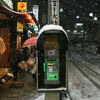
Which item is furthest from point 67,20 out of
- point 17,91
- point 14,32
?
point 17,91

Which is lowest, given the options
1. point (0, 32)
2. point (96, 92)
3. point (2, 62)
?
point (96, 92)

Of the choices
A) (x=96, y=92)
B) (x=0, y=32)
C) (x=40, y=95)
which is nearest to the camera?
(x=40, y=95)

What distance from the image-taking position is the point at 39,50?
16.1 feet

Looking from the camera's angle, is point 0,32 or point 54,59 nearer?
point 54,59

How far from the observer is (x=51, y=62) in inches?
193

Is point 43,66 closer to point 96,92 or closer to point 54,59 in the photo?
point 54,59

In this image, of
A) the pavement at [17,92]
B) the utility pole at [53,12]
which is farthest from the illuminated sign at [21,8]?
the utility pole at [53,12]

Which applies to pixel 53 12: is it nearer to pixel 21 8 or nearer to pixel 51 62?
pixel 51 62

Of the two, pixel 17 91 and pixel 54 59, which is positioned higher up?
pixel 54 59

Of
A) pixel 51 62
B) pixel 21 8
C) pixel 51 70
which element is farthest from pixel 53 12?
pixel 21 8

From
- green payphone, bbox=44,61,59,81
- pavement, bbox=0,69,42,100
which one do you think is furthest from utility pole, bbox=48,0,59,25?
pavement, bbox=0,69,42,100

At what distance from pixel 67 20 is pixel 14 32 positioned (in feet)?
257

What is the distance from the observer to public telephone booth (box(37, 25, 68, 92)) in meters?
4.86

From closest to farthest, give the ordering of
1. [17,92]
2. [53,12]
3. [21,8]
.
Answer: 1. [53,12]
2. [17,92]
3. [21,8]
